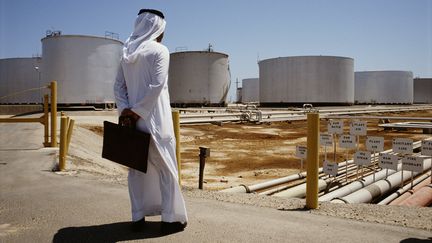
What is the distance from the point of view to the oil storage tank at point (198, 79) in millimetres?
35375

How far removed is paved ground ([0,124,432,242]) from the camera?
2615 mm

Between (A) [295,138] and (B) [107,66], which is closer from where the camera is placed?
(A) [295,138]

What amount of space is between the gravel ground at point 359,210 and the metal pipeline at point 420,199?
89 centimetres

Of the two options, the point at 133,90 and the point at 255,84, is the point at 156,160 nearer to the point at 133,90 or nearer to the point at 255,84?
the point at 133,90

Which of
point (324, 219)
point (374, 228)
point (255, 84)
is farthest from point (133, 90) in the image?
point (255, 84)

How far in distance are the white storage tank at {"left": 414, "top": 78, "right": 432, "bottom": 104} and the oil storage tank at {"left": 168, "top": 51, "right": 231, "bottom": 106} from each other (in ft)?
151

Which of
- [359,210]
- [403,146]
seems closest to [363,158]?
[403,146]

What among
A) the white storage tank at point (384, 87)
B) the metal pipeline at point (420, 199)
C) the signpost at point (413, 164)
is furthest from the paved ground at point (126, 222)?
the white storage tank at point (384, 87)

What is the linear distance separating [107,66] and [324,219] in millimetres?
25003

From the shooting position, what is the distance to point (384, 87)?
56031mm

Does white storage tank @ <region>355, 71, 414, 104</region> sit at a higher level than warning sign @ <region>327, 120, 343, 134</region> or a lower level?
higher

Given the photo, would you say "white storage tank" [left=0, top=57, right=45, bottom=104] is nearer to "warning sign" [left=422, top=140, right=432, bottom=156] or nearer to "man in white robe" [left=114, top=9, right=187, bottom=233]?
"man in white robe" [left=114, top=9, right=187, bottom=233]

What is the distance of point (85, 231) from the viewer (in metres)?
2.75

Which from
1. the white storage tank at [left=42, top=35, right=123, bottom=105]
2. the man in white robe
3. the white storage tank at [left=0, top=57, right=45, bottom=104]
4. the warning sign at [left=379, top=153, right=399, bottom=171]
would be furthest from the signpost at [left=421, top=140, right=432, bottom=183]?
the white storage tank at [left=0, top=57, right=45, bottom=104]
